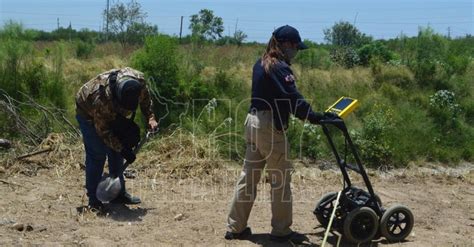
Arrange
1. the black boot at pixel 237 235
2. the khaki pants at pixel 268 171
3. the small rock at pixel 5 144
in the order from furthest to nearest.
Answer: the small rock at pixel 5 144
the black boot at pixel 237 235
the khaki pants at pixel 268 171

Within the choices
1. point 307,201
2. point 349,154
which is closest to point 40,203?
point 307,201

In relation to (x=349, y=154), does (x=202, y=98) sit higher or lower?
higher

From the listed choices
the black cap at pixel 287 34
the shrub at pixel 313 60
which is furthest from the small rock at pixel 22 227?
the shrub at pixel 313 60

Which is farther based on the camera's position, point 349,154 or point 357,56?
point 357,56

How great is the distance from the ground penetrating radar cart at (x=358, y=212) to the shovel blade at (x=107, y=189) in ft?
6.40

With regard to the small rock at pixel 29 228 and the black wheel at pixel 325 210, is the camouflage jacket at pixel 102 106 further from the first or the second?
the black wheel at pixel 325 210

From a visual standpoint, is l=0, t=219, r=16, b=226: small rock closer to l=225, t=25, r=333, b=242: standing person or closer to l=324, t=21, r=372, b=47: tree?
l=225, t=25, r=333, b=242: standing person

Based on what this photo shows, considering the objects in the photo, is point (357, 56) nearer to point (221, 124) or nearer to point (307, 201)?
point (221, 124)

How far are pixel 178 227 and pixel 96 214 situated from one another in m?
0.85

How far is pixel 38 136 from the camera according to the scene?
7.93 meters

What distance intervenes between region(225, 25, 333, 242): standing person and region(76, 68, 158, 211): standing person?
1185 millimetres

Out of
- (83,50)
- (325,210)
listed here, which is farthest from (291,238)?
(83,50)

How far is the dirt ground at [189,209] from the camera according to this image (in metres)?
5.10

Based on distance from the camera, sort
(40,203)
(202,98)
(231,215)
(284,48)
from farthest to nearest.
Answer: (202,98)
(40,203)
(231,215)
(284,48)
